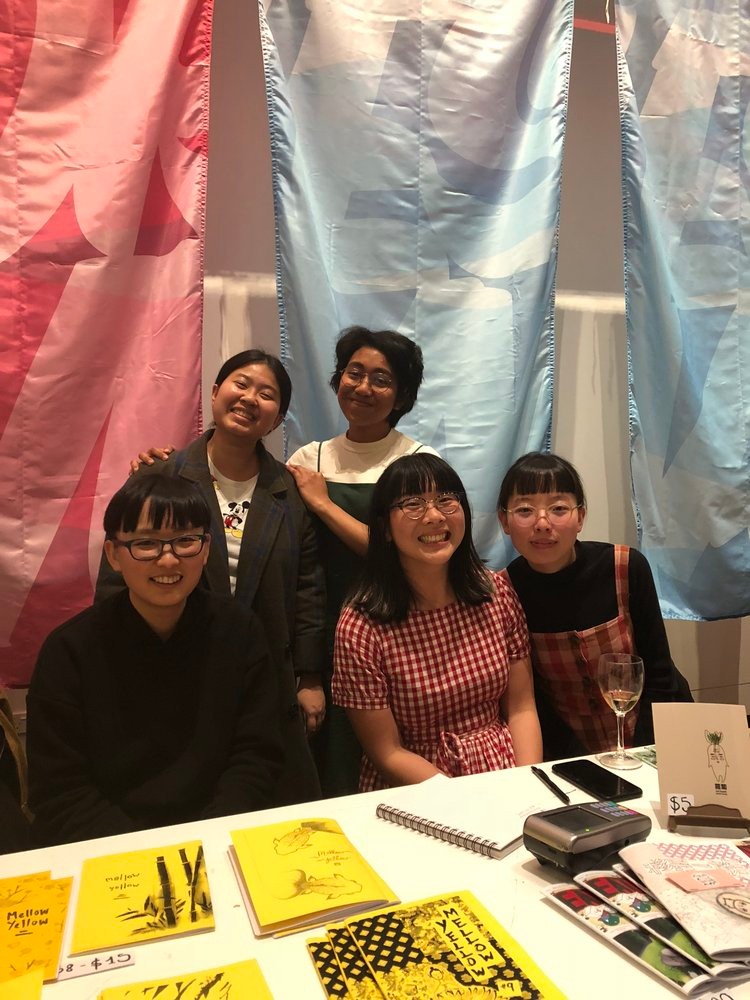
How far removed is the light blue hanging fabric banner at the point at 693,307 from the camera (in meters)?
2.46

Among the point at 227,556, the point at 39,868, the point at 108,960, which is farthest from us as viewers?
the point at 227,556

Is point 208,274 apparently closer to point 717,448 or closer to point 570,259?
point 570,259

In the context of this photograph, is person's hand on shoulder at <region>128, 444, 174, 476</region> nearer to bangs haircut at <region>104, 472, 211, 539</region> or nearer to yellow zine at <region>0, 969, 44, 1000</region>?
bangs haircut at <region>104, 472, 211, 539</region>

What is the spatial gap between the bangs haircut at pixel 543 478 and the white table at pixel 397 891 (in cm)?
68

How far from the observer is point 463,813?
43.1 inches

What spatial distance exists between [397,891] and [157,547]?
2.44 ft

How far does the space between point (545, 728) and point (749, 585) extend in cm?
125

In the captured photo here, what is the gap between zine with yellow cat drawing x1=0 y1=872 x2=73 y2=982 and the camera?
77 centimetres

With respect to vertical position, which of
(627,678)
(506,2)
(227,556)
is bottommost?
(627,678)

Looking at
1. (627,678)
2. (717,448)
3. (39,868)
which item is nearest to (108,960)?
(39,868)

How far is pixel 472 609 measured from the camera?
159 centimetres

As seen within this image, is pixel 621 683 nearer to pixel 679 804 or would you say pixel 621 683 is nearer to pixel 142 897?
pixel 679 804

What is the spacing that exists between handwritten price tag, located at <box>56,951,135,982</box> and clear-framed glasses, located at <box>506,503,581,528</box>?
119cm

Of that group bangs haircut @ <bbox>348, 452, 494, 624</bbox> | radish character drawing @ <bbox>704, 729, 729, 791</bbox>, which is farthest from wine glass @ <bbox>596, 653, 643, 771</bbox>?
bangs haircut @ <bbox>348, 452, 494, 624</bbox>
